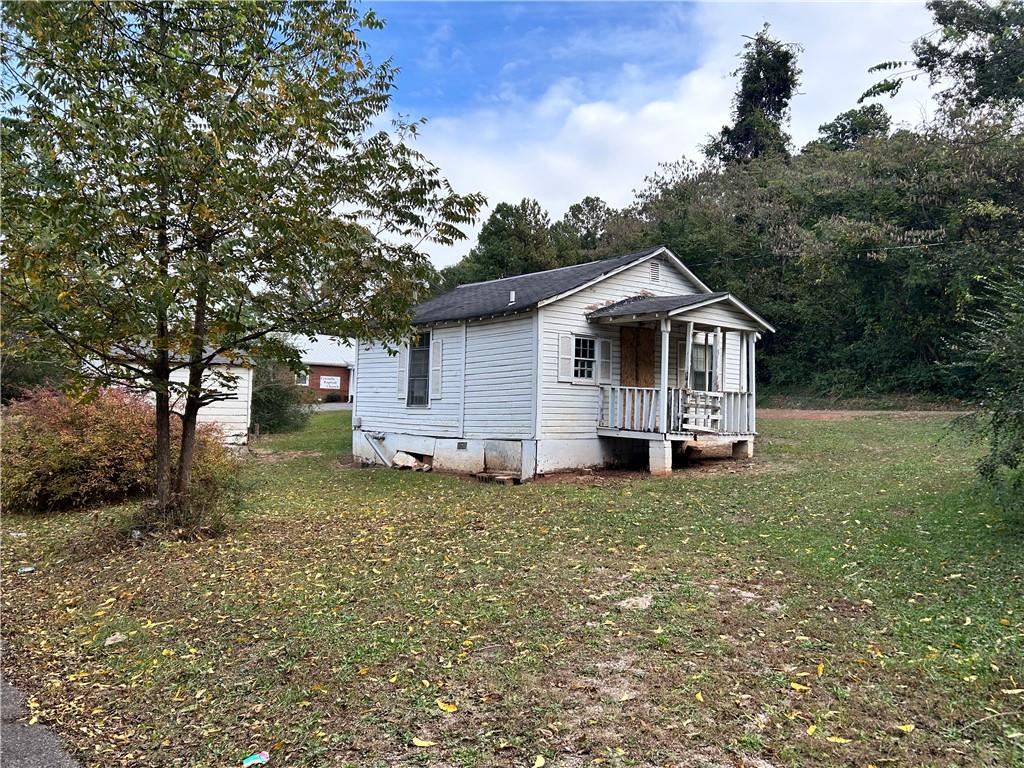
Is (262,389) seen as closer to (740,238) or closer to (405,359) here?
(405,359)

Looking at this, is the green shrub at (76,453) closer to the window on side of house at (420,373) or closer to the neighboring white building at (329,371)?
the window on side of house at (420,373)

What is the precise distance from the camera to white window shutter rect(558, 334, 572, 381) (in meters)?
13.8

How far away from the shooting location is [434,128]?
8.41 m

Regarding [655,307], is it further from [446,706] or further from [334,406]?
[334,406]

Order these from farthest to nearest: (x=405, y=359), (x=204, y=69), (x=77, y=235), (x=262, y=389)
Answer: (x=262, y=389) < (x=405, y=359) < (x=204, y=69) < (x=77, y=235)

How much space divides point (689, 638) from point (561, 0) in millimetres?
7566

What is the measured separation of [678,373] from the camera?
612 inches

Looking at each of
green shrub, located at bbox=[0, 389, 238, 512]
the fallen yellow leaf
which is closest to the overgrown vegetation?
green shrub, located at bbox=[0, 389, 238, 512]

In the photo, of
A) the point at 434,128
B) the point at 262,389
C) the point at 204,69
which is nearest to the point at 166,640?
the point at 204,69

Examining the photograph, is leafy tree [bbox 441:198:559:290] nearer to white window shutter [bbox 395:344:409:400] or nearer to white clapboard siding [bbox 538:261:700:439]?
white window shutter [bbox 395:344:409:400]

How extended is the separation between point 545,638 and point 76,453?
8756mm

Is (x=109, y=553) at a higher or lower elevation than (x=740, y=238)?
lower

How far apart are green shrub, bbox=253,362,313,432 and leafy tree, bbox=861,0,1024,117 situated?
2214cm

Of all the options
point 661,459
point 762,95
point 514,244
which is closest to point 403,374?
point 661,459
